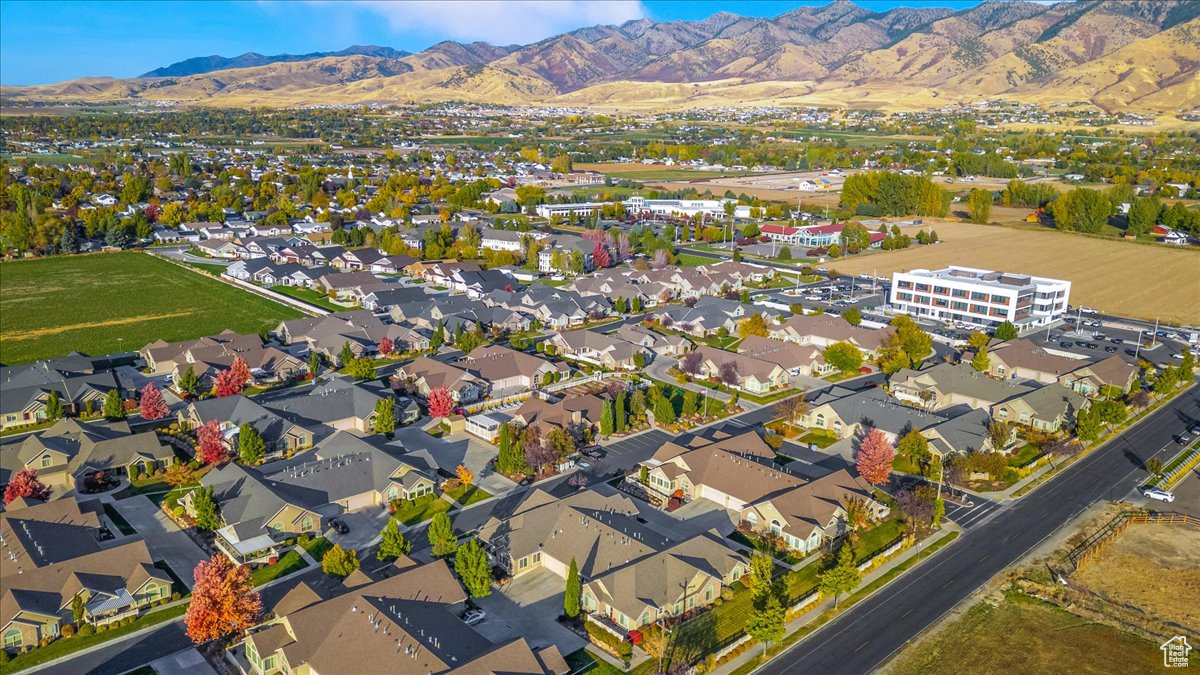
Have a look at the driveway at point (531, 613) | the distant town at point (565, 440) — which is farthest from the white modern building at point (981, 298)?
the driveway at point (531, 613)

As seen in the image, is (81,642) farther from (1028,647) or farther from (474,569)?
(1028,647)

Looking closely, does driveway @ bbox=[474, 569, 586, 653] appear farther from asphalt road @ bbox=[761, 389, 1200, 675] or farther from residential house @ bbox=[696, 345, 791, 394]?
residential house @ bbox=[696, 345, 791, 394]

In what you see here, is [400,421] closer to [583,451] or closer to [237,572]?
[583,451]

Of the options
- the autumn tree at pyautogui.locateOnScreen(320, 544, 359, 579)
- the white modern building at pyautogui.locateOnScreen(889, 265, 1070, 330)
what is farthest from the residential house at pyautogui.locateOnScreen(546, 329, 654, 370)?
the autumn tree at pyautogui.locateOnScreen(320, 544, 359, 579)

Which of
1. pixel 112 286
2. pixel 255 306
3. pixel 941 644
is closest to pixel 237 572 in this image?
pixel 941 644

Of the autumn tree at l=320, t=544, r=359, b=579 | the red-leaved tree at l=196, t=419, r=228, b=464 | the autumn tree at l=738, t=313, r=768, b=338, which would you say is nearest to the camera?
the autumn tree at l=320, t=544, r=359, b=579

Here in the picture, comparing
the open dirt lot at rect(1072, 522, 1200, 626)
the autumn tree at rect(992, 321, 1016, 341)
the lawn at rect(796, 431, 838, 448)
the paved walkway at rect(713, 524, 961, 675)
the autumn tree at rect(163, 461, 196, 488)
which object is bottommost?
the open dirt lot at rect(1072, 522, 1200, 626)
